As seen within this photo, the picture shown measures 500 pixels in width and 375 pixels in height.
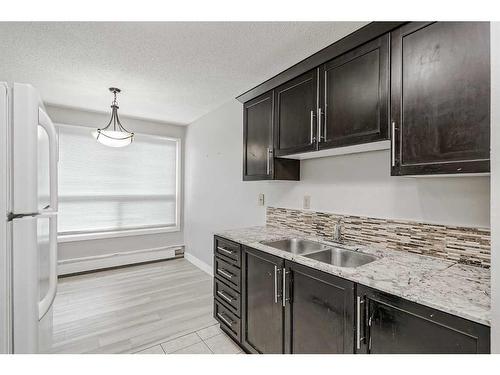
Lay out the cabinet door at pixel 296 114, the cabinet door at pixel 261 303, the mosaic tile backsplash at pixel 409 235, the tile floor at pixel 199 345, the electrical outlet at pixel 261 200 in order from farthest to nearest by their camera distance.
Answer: the electrical outlet at pixel 261 200 < the tile floor at pixel 199 345 < the cabinet door at pixel 296 114 < the cabinet door at pixel 261 303 < the mosaic tile backsplash at pixel 409 235

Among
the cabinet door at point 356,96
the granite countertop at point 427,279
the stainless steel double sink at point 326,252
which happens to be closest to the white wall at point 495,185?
the granite countertop at point 427,279

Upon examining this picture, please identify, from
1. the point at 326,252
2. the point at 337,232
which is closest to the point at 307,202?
the point at 337,232

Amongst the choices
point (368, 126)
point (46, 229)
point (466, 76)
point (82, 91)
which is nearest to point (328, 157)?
point (368, 126)

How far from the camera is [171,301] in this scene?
9.21 feet

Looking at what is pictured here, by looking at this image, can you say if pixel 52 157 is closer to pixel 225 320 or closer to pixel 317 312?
pixel 317 312

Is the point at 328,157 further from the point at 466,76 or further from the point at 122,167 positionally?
the point at 122,167

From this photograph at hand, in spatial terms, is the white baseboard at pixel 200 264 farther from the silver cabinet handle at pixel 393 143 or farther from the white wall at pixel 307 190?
the silver cabinet handle at pixel 393 143

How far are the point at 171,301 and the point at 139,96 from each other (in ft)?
8.05

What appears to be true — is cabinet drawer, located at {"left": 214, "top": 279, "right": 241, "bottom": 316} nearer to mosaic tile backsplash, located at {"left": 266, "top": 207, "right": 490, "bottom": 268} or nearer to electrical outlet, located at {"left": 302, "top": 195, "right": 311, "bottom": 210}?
mosaic tile backsplash, located at {"left": 266, "top": 207, "right": 490, "bottom": 268}

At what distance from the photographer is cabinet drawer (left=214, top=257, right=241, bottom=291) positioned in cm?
204

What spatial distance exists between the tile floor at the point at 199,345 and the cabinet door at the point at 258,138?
57.4 inches

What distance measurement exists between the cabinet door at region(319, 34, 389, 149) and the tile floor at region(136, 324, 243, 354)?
1763 mm

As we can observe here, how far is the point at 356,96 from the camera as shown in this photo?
1555 mm

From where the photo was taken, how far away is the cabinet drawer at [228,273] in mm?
2041
